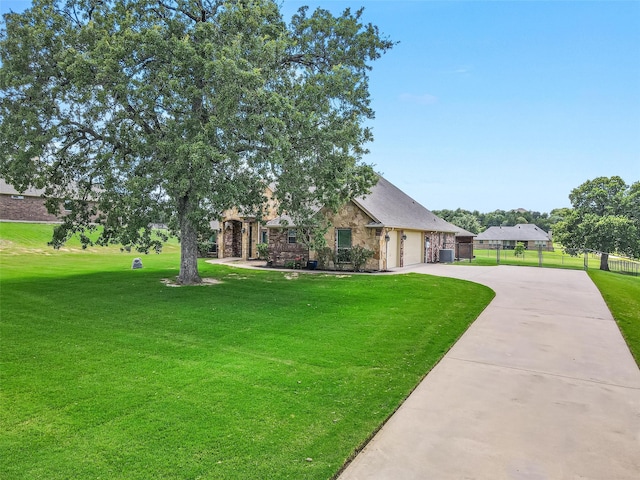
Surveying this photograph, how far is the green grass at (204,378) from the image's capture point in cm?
326

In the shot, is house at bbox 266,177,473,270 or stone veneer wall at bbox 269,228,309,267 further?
stone veneer wall at bbox 269,228,309,267

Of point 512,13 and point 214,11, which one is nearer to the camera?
point 214,11

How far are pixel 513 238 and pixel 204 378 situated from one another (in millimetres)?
64748

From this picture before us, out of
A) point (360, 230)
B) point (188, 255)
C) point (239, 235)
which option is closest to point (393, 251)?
point (360, 230)

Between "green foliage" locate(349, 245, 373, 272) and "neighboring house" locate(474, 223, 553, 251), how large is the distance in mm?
47647

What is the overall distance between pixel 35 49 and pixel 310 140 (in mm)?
8819

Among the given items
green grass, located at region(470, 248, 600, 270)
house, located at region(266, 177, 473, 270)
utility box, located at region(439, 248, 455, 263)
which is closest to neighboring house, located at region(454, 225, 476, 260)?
green grass, located at region(470, 248, 600, 270)

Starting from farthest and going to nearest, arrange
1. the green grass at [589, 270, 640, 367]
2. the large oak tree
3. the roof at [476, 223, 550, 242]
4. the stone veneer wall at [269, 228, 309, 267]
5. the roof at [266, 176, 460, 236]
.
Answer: the roof at [476, 223, 550, 242] → the stone veneer wall at [269, 228, 309, 267] → the roof at [266, 176, 460, 236] → the large oak tree → the green grass at [589, 270, 640, 367]

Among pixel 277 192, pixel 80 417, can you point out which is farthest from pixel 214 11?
pixel 80 417

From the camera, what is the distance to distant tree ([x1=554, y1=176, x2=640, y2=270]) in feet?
90.2

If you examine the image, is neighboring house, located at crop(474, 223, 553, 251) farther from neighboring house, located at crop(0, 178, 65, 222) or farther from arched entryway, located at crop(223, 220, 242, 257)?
neighboring house, located at crop(0, 178, 65, 222)

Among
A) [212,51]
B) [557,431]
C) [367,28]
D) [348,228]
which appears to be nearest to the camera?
[557,431]

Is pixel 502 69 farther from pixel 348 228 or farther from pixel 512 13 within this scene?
pixel 348 228

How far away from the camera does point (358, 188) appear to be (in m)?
14.9
